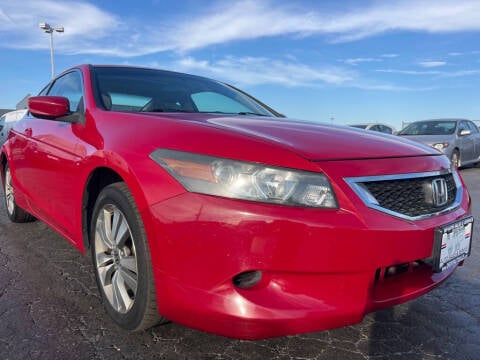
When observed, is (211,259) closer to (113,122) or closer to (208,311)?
(208,311)

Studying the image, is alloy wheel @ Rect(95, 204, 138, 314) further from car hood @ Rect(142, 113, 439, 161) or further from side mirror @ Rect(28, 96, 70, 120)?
side mirror @ Rect(28, 96, 70, 120)

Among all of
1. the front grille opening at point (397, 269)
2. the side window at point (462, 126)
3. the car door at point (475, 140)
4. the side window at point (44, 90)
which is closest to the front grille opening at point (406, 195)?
the front grille opening at point (397, 269)

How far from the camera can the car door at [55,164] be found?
2.60 m

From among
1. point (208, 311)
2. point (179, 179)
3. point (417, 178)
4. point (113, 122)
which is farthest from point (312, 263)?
point (113, 122)

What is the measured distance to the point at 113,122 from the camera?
230cm

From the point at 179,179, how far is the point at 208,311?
54cm

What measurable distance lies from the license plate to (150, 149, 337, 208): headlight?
0.59 metres

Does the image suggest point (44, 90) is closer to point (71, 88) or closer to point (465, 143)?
point (71, 88)

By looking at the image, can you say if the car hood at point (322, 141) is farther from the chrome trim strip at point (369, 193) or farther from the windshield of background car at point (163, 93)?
the windshield of background car at point (163, 93)

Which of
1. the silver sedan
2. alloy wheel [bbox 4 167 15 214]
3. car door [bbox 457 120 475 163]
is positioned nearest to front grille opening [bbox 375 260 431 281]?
alloy wheel [bbox 4 167 15 214]

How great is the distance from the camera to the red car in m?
1.62

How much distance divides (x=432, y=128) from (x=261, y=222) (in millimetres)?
11316

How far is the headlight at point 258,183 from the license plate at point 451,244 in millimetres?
588

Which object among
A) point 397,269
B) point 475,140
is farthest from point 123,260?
point 475,140
